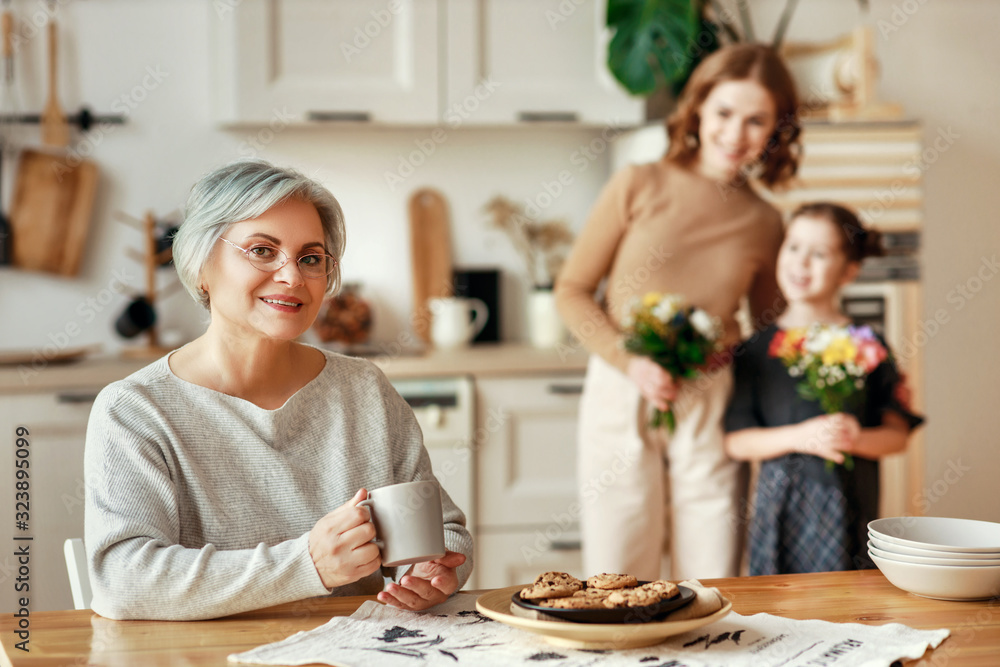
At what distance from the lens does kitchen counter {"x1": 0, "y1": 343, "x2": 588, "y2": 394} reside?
2.76 m

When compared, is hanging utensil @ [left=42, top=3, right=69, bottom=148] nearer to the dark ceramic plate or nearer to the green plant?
the green plant

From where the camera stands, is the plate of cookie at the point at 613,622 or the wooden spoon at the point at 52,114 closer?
the plate of cookie at the point at 613,622

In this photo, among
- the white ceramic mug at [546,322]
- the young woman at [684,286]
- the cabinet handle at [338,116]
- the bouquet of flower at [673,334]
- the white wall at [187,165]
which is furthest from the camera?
the white ceramic mug at [546,322]

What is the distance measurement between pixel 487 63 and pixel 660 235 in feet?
3.67

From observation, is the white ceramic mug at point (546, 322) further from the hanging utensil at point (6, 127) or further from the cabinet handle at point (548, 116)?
the hanging utensil at point (6, 127)

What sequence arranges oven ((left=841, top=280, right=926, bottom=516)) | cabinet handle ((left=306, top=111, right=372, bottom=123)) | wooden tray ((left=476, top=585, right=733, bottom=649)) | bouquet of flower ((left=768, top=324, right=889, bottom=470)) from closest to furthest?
1. wooden tray ((left=476, top=585, right=733, bottom=649))
2. bouquet of flower ((left=768, top=324, right=889, bottom=470))
3. oven ((left=841, top=280, right=926, bottom=516))
4. cabinet handle ((left=306, top=111, right=372, bottom=123))

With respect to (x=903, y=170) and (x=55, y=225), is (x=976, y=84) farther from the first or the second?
(x=55, y=225)

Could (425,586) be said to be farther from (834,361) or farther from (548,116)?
(548,116)

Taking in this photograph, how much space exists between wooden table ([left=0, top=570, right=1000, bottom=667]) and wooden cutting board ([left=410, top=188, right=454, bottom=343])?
2.26 metres

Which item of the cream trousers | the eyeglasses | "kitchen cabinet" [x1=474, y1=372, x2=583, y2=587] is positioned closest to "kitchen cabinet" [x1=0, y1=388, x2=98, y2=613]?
"kitchen cabinet" [x1=474, y1=372, x2=583, y2=587]

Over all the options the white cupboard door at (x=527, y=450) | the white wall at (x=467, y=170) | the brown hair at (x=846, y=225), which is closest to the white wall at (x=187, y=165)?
the white wall at (x=467, y=170)

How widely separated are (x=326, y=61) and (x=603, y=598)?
241 cm

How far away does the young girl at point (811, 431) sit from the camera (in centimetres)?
206

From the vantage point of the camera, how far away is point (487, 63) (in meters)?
3.17
